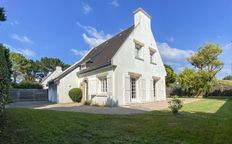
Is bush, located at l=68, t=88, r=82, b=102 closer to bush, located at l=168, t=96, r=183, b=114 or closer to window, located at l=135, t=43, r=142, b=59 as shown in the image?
window, located at l=135, t=43, r=142, b=59

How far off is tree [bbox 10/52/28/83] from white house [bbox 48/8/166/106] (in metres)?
32.0

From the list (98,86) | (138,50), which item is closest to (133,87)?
(98,86)

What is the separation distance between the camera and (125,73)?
15391mm

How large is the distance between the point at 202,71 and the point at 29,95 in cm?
2281

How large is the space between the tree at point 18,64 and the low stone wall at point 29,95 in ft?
78.0

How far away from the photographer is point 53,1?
15641 millimetres

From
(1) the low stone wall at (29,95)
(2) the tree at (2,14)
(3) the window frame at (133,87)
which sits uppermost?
(2) the tree at (2,14)

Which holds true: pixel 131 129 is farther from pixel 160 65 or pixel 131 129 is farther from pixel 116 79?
pixel 160 65

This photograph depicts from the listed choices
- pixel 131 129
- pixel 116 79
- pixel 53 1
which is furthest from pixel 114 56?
pixel 131 129

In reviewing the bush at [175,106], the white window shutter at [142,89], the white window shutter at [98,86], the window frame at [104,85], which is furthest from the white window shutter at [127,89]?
the bush at [175,106]

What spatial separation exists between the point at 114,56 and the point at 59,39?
15.5 m

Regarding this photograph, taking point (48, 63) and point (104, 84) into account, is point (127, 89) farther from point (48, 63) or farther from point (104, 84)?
point (48, 63)

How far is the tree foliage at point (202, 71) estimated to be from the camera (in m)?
27.1

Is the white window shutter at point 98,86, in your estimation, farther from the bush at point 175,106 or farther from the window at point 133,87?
the bush at point 175,106
